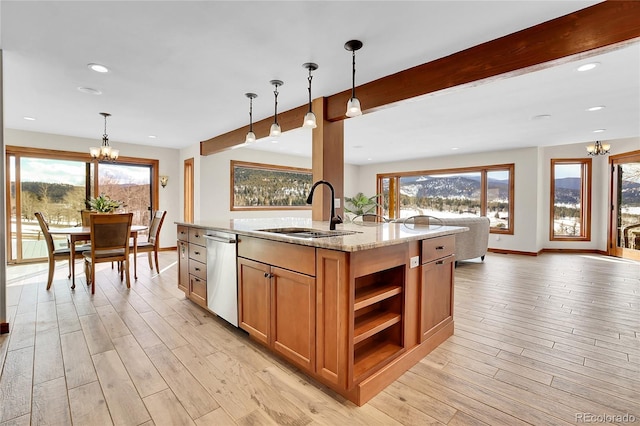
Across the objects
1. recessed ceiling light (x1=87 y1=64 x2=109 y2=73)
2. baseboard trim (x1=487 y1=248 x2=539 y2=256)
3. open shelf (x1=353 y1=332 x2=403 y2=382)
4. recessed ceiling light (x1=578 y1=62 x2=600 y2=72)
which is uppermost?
recessed ceiling light (x1=87 y1=64 x2=109 y2=73)

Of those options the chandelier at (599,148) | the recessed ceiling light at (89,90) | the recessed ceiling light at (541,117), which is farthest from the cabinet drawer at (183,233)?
the chandelier at (599,148)

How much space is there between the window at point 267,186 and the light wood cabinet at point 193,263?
11.0 ft

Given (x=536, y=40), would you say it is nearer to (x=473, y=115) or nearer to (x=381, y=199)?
(x=473, y=115)

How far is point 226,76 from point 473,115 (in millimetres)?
3346

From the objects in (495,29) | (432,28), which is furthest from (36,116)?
(495,29)

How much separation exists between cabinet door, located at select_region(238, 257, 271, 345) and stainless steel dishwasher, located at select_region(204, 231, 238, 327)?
0.10 metres

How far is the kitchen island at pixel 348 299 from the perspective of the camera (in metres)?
1.65

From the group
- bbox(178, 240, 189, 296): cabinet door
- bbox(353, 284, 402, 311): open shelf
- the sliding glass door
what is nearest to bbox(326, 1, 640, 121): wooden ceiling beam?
bbox(353, 284, 402, 311): open shelf

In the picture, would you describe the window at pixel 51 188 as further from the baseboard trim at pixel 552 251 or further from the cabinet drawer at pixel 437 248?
the baseboard trim at pixel 552 251

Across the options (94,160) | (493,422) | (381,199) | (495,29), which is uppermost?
(495,29)

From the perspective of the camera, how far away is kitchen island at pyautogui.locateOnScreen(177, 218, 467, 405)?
1.65 meters

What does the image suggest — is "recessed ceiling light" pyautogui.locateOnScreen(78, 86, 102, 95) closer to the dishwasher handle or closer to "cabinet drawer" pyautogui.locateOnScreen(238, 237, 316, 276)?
the dishwasher handle

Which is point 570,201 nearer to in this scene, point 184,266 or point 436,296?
point 436,296

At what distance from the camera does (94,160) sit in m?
5.84
